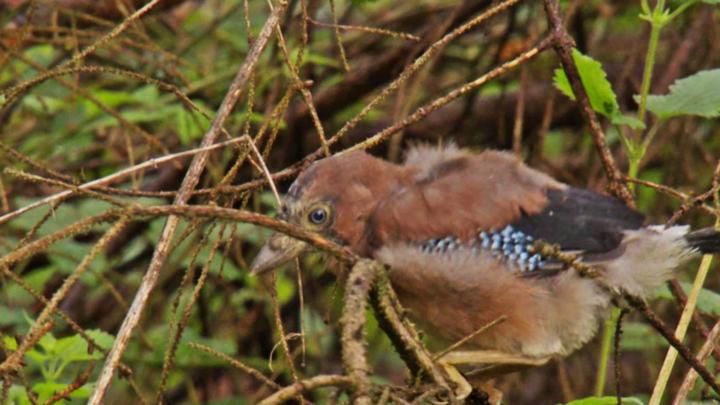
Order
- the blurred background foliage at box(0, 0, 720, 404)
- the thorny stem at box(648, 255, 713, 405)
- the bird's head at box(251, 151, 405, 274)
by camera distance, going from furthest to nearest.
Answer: the blurred background foliage at box(0, 0, 720, 404) < the bird's head at box(251, 151, 405, 274) < the thorny stem at box(648, 255, 713, 405)

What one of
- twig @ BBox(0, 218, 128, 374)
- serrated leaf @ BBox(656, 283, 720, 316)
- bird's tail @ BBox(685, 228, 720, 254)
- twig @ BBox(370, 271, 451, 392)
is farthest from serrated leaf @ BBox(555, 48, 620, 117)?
twig @ BBox(0, 218, 128, 374)

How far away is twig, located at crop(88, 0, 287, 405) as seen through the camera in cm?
214

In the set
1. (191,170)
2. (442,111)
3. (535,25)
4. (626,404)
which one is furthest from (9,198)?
(626,404)

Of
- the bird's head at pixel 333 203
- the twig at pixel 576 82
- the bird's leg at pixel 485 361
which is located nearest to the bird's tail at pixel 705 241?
the twig at pixel 576 82

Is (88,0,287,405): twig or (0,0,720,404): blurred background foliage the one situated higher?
(88,0,287,405): twig

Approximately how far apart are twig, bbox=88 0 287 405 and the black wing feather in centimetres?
92

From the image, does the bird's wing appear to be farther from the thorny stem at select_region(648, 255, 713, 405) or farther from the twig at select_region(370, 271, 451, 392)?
the twig at select_region(370, 271, 451, 392)

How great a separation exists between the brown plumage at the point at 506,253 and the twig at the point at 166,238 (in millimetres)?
659

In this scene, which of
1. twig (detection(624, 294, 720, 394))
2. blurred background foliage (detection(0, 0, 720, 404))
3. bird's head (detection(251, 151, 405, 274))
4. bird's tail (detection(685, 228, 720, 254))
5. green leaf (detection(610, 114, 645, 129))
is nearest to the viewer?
twig (detection(624, 294, 720, 394))

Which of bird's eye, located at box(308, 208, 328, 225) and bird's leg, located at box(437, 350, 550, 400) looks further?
bird's eye, located at box(308, 208, 328, 225)

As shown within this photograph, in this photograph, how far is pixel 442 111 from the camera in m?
5.51

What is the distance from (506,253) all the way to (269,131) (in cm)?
174

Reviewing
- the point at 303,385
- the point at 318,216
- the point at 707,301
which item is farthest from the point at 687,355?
the point at 318,216

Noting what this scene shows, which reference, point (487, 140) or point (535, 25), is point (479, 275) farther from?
point (487, 140)
